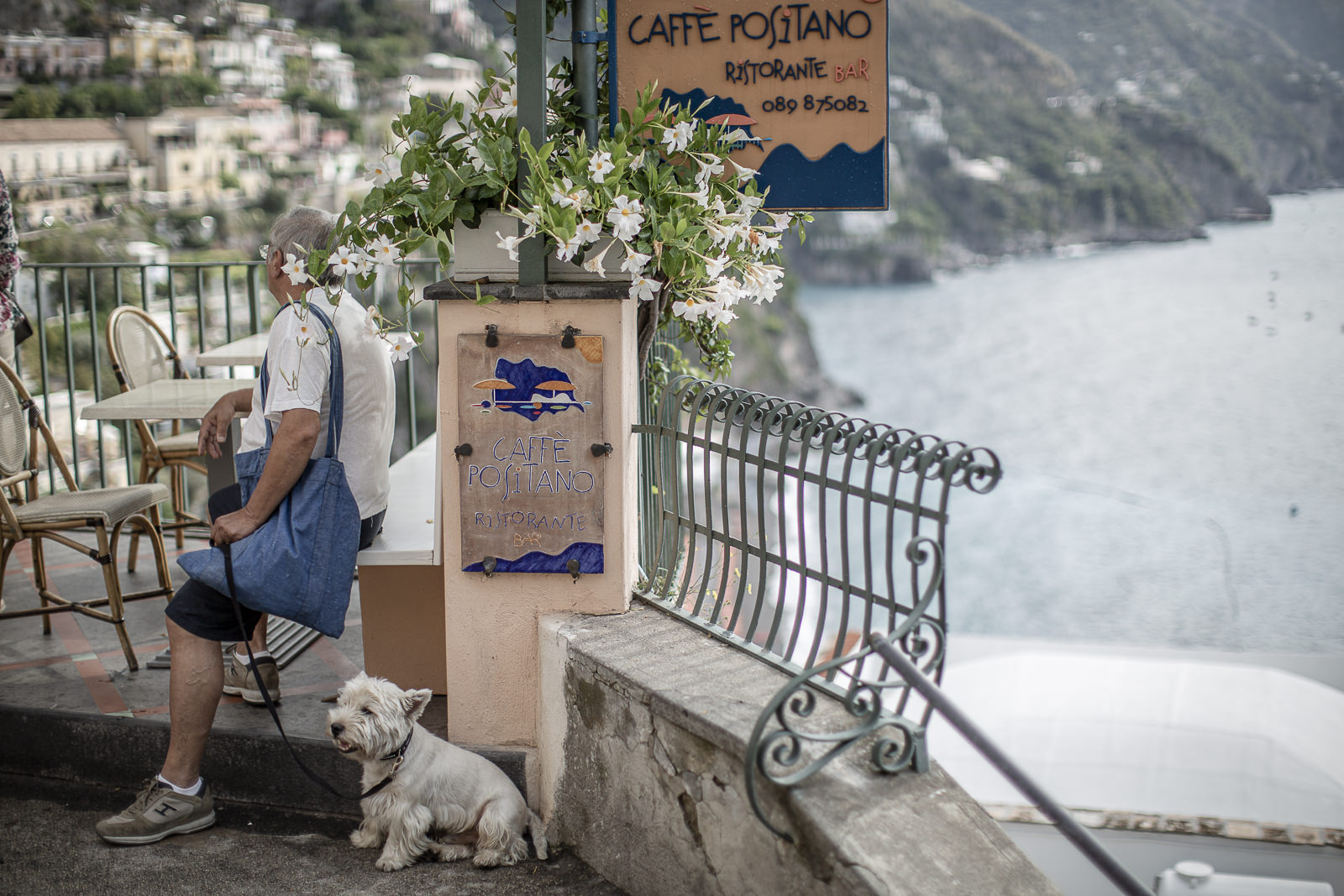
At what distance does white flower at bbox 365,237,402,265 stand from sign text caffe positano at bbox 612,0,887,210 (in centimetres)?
67

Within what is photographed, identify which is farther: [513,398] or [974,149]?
[974,149]

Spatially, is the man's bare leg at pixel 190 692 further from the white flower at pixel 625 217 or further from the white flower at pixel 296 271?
the white flower at pixel 625 217

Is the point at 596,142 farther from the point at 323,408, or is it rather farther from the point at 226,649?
the point at 226,649

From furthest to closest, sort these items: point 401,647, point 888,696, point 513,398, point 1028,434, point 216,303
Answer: point 1028,434 → point 216,303 → point 888,696 → point 401,647 → point 513,398

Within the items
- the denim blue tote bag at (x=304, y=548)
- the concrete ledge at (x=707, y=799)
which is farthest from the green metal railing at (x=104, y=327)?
the concrete ledge at (x=707, y=799)

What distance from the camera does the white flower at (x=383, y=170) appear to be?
8.16 feet

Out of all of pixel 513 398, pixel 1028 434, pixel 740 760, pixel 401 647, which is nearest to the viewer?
pixel 740 760

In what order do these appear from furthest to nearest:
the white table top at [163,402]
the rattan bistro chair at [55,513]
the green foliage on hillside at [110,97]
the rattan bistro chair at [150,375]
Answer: the green foliage on hillside at [110,97]
the rattan bistro chair at [150,375]
the white table top at [163,402]
the rattan bistro chair at [55,513]

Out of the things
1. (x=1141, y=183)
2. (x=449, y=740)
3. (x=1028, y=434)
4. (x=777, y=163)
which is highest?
(x=1141, y=183)

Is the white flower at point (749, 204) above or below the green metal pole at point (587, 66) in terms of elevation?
below

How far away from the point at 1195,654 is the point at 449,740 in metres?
21.6

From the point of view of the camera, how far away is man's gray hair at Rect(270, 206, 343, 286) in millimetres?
2631

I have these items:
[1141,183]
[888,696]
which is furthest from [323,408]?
[1141,183]

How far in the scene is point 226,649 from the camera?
11.1 feet
